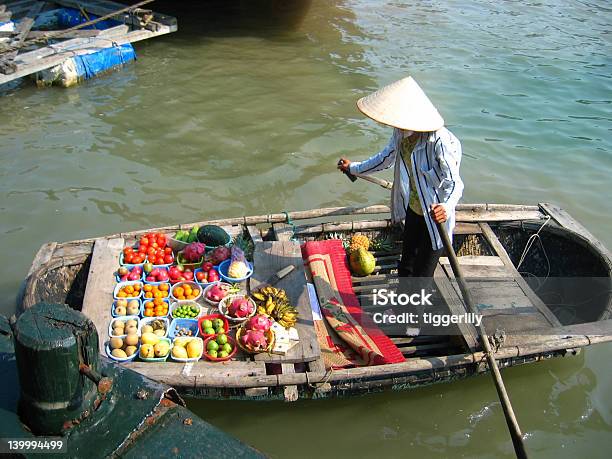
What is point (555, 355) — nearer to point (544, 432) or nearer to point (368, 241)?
point (544, 432)

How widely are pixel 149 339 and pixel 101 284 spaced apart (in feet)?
2.63

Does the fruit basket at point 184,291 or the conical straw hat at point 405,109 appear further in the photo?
the fruit basket at point 184,291

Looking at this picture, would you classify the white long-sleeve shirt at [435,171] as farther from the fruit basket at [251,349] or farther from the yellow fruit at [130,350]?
the yellow fruit at [130,350]

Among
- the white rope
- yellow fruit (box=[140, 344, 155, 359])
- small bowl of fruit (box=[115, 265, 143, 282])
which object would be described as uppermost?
small bowl of fruit (box=[115, 265, 143, 282])

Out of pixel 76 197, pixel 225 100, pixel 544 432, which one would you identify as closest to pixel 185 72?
pixel 225 100

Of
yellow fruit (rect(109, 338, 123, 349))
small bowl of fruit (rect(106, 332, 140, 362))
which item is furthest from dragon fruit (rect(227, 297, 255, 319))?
yellow fruit (rect(109, 338, 123, 349))

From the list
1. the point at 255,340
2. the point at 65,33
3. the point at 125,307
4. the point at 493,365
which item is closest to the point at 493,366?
the point at 493,365

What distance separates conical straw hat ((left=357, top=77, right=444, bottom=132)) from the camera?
3.88 metres

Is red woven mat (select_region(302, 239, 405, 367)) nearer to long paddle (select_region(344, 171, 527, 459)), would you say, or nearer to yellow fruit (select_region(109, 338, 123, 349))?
long paddle (select_region(344, 171, 527, 459))

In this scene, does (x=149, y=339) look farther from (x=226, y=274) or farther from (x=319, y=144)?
(x=319, y=144)

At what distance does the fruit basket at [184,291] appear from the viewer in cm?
450

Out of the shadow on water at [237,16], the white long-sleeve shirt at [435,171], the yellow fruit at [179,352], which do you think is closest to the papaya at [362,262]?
the white long-sleeve shirt at [435,171]

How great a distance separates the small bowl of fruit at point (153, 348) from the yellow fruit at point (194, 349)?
0.14m

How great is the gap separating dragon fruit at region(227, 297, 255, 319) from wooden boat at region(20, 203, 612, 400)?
32cm
